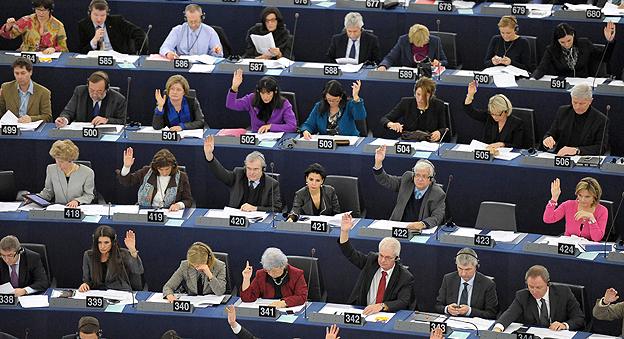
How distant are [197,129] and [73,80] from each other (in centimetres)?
143

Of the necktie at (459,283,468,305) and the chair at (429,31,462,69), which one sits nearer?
the necktie at (459,283,468,305)

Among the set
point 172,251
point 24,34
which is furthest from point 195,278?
point 24,34

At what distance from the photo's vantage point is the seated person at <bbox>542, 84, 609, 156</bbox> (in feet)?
40.4

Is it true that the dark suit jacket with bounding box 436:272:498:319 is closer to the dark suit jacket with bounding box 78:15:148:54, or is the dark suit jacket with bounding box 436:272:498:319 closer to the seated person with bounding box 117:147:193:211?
the seated person with bounding box 117:147:193:211

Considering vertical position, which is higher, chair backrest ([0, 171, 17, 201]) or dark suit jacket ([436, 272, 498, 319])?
chair backrest ([0, 171, 17, 201])

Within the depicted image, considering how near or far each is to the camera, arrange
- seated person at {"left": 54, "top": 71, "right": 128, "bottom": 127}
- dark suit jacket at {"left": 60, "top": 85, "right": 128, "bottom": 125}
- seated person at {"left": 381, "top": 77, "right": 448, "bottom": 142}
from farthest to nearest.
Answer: dark suit jacket at {"left": 60, "top": 85, "right": 128, "bottom": 125}
seated person at {"left": 54, "top": 71, "right": 128, "bottom": 127}
seated person at {"left": 381, "top": 77, "right": 448, "bottom": 142}

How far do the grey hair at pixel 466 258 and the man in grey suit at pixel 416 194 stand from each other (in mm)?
770

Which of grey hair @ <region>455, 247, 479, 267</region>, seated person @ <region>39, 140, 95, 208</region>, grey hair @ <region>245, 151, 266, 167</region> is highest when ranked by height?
grey hair @ <region>245, 151, 266, 167</region>

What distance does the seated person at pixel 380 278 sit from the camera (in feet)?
35.7

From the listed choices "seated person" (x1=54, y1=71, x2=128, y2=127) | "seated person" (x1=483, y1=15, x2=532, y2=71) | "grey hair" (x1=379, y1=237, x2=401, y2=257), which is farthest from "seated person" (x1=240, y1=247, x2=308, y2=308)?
"seated person" (x1=483, y1=15, x2=532, y2=71)

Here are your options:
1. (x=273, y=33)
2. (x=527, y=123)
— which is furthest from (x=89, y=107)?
(x=527, y=123)

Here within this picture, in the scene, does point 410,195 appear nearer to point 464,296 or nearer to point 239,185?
point 464,296

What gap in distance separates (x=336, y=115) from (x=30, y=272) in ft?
9.87

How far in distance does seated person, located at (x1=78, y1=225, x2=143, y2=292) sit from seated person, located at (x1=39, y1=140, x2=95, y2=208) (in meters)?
0.90
